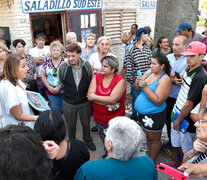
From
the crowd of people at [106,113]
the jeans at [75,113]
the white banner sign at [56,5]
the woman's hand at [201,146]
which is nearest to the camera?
the crowd of people at [106,113]

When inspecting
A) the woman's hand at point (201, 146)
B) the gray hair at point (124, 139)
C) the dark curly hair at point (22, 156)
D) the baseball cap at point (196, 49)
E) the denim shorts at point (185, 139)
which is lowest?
the denim shorts at point (185, 139)

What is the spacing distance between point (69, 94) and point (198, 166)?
86.0 inches

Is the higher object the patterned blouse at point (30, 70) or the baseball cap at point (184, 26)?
the baseball cap at point (184, 26)

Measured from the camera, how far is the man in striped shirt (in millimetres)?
2287

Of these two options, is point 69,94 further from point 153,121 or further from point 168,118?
point 168,118

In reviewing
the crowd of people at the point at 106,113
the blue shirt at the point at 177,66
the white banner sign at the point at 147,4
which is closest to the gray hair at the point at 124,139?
the crowd of people at the point at 106,113

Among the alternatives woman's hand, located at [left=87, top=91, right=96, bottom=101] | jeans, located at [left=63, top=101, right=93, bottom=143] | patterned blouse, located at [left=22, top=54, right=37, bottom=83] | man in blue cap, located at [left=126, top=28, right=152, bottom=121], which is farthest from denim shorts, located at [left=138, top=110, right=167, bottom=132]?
patterned blouse, located at [left=22, top=54, right=37, bottom=83]

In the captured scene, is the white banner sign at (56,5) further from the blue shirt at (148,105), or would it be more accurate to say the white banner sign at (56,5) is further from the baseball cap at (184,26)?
the blue shirt at (148,105)

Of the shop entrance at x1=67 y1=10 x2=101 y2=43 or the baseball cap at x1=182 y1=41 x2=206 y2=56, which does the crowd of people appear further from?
the shop entrance at x1=67 y1=10 x2=101 y2=43

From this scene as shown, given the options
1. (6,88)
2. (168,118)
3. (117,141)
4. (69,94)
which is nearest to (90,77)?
(69,94)

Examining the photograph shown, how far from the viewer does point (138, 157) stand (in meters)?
1.46

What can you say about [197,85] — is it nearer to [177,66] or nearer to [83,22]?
[177,66]

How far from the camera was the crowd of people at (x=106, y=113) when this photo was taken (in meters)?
1.12

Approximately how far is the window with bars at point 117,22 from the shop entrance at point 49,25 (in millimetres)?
1662
